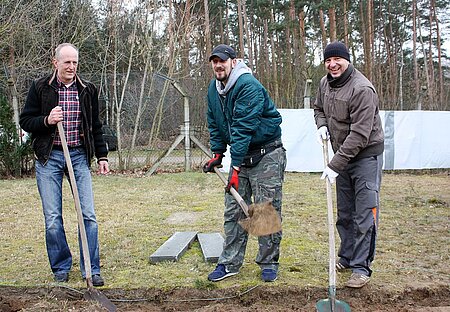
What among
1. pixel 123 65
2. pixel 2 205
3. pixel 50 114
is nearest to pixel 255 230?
pixel 50 114

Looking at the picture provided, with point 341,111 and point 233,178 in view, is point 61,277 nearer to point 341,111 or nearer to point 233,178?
point 233,178

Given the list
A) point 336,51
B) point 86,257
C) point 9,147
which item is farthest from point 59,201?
point 9,147

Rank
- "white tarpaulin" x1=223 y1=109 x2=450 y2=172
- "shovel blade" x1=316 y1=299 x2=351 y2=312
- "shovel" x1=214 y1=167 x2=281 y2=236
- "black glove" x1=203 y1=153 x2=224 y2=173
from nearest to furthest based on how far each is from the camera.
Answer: "shovel blade" x1=316 y1=299 x2=351 y2=312 < "shovel" x1=214 y1=167 x2=281 y2=236 < "black glove" x1=203 y1=153 x2=224 y2=173 < "white tarpaulin" x1=223 y1=109 x2=450 y2=172

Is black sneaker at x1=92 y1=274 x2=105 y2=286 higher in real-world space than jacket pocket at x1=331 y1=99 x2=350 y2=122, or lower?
lower

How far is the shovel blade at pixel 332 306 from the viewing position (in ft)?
10.3

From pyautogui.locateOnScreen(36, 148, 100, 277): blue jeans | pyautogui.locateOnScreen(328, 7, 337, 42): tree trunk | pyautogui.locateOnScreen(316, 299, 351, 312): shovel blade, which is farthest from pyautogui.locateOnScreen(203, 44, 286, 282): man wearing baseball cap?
pyautogui.locateOnScreen(328, 7, 337, 42): tree trunk

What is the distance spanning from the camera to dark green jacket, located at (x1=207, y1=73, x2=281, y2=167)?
11.7 ft

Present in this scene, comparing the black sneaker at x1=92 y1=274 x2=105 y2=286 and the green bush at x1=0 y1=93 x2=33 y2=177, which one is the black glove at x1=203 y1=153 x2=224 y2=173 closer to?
the black sneaker at x1=92 y1=274 x2=105 y2=286

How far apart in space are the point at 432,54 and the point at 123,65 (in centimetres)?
2199

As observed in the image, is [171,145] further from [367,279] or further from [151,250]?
[367,279]

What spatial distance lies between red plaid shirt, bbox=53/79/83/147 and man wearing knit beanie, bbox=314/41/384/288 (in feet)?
6.52

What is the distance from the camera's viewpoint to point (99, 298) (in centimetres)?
338

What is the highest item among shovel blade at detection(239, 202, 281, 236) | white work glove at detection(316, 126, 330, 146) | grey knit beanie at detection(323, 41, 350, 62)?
grey knit beanie at detection(323, 41, 350, 62)

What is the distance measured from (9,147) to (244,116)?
915 cm
